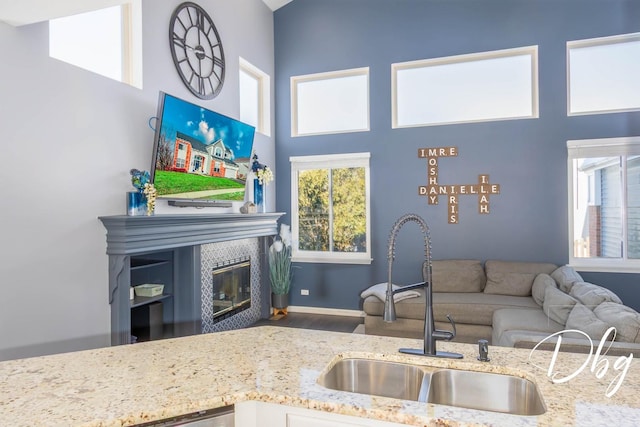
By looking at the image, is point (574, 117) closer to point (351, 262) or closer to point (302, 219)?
point (351, 262)

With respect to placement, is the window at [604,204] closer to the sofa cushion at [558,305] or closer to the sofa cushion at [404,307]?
the sofa cushion at [558,305]

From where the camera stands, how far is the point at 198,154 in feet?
12.0

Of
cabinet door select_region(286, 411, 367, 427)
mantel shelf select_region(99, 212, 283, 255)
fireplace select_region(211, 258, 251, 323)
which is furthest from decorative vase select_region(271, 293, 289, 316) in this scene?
cabinet door select_region(286, 411, 367, 427)

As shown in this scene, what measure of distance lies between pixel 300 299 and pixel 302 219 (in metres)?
1.18

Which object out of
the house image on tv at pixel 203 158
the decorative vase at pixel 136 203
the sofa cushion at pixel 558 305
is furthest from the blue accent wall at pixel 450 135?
the decorative vase at pixel 136 203

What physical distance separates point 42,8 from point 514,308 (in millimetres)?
4527

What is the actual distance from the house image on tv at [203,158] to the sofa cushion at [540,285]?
351cm

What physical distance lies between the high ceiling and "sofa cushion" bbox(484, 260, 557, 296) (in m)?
4.46

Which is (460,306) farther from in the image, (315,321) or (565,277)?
(315,321)

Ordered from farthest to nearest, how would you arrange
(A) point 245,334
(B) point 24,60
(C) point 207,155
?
1. (C) point 207,155
2. (B) point 24,60
3. (A) point 245,334

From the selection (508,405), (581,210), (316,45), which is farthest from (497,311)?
(316,45)

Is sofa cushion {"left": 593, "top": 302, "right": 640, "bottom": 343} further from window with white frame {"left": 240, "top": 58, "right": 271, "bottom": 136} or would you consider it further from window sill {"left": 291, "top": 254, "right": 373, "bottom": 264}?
A: window with white frame {"left": 240, "top": 58, "right": 271, "bottom": 136}

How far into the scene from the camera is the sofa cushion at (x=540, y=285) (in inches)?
156

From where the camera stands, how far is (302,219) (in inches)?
224
